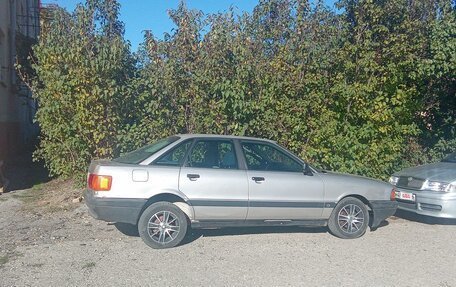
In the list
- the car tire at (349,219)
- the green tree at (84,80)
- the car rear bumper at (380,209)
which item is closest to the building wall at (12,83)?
the green tree at (84,80)

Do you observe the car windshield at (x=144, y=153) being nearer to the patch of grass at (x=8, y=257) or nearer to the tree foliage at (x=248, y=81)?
the patch of grass at (x=8, y=257)

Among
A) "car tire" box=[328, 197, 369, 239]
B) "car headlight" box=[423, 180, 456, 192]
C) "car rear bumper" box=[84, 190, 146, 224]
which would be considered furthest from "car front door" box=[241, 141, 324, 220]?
"car headlight" box=[423, 180, 456, 192]

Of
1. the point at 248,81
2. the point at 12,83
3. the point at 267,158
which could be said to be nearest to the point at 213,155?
the point at 267,158

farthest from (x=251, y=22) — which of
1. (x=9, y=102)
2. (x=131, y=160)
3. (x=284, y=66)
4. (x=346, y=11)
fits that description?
(x=9, y=102)

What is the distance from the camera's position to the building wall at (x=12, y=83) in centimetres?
1438

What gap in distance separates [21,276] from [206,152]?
2922mm

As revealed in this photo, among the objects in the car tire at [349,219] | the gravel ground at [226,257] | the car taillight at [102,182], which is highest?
the car taillight at [102,182]

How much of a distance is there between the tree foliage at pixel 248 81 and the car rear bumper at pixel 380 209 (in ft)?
6.61

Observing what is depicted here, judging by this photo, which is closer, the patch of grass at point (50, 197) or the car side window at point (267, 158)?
the car side window at point (267, 158)

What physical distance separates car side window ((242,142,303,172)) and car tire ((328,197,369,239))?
90 cm

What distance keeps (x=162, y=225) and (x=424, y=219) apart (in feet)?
17.1

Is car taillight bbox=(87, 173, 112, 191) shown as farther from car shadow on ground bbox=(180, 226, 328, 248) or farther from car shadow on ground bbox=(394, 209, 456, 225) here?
car shadow on ground bbox=(394, 209, 456, 225)

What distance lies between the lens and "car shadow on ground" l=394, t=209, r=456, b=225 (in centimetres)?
913

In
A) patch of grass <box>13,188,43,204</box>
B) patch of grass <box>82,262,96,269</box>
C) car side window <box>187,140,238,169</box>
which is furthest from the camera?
patch of grass <box>13,188,43,204</box>
